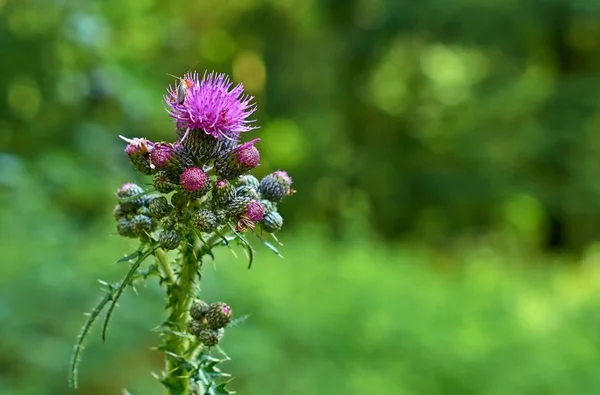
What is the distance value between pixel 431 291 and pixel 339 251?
1735mm

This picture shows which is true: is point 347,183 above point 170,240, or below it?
above

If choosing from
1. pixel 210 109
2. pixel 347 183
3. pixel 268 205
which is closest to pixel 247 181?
pixel 268 205

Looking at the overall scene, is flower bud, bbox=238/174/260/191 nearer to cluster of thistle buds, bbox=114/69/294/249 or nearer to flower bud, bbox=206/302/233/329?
cluster of thistle buds, bbox=114/69/294/249

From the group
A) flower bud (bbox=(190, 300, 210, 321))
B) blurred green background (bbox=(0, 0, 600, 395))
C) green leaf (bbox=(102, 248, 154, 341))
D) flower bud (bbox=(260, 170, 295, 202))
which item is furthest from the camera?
blurred green background (bbox=(0, 0, 600, 395))

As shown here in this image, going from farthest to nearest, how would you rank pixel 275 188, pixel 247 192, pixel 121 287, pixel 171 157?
pixel 275 188 → pixel 247 192 → pixel 171 157 → pixel 121 287

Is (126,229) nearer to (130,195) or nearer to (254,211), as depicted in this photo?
(130,195)

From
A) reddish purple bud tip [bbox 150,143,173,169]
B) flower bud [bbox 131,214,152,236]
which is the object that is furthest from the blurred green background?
reddish purple bud tip [bbox 150,143,173,169]

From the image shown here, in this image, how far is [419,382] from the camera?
5027 mm

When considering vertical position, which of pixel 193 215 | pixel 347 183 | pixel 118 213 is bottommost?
pixel 193 215

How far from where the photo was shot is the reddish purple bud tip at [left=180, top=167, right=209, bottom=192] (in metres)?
1.19

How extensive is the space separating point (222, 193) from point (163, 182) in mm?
106

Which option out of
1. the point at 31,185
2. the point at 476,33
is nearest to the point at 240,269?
the point at 31,185

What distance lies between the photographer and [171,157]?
121 centimetres

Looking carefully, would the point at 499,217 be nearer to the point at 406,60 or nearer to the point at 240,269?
the point at 406,60
